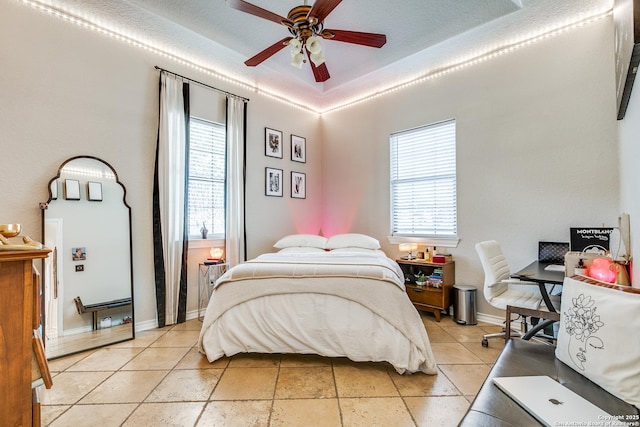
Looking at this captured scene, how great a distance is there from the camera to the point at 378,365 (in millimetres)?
2387

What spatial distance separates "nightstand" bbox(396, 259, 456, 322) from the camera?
353 cm

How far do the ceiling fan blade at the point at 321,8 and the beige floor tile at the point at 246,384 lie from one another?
2700 millimetres

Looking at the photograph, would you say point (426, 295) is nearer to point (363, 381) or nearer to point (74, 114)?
point (363, 381)

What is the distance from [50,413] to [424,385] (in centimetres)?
238

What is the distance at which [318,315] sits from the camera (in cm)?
240

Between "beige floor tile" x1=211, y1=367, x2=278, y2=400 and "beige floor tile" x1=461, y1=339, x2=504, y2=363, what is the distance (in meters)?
1.76

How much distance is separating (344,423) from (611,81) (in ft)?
12.2

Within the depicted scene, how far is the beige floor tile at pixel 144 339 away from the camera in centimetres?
285

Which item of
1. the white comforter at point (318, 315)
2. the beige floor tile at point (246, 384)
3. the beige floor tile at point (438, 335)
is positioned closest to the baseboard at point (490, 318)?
the beige floor tile at point (438, 335)

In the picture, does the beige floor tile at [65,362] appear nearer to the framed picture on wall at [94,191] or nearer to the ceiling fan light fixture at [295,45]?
the framed picture on wall at [94,191]

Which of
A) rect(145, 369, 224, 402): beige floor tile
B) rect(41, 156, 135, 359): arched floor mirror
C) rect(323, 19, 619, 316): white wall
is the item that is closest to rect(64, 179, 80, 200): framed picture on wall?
rect(41, 156, 135, 359): arched floor mirror

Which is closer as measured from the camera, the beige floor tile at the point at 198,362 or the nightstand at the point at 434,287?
the beige floor tile at the point at 198,362

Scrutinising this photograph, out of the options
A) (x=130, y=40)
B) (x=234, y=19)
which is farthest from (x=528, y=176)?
(x=130, y=40)

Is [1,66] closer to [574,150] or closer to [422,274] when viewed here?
[422,274]
